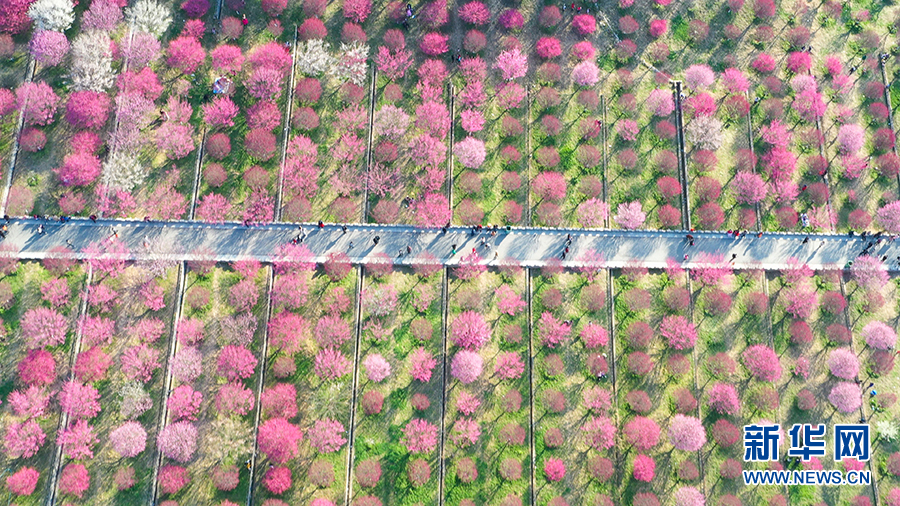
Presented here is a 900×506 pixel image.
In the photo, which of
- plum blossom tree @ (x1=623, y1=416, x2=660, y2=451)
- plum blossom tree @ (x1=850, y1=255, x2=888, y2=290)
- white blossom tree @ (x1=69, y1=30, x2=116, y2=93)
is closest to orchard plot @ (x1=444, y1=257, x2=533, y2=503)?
plum blossom tree @ (x1=623, y1=416, x2=660, y2=451)

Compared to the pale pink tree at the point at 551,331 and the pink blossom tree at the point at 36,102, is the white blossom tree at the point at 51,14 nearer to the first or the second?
the pink blossom tree at the point at 36,102

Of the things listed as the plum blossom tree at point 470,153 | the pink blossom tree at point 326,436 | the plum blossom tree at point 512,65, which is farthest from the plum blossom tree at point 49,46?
the pink blossom tree at point 326,436

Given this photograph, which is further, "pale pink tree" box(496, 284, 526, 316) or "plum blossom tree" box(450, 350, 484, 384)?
"pale pink tree" box(496, 284, 526, 316)

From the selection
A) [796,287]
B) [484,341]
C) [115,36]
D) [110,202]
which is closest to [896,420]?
[796,287]

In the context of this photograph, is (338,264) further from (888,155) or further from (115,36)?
(888,155)

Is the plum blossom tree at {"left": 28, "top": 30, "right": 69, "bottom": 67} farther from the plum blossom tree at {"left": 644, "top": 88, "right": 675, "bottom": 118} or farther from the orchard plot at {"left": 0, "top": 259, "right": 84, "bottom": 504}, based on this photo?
the plum blossom tree at {"left": 644, "top": 88, "right": 675, "bottom": 118}

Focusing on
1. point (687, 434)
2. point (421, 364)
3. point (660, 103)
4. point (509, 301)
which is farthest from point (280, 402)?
point (660, 103)

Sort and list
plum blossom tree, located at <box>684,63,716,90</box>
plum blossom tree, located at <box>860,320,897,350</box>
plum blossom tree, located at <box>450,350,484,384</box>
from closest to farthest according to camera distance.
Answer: plum blossom tree, located at <box>450,350,484,384</box>
plum blossom tree, located at <box>860,320,897,350</box>
plum blossom tree, located at <box>684,63,716,90</box>

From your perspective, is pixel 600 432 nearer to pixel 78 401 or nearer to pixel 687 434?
pixel 687 434
